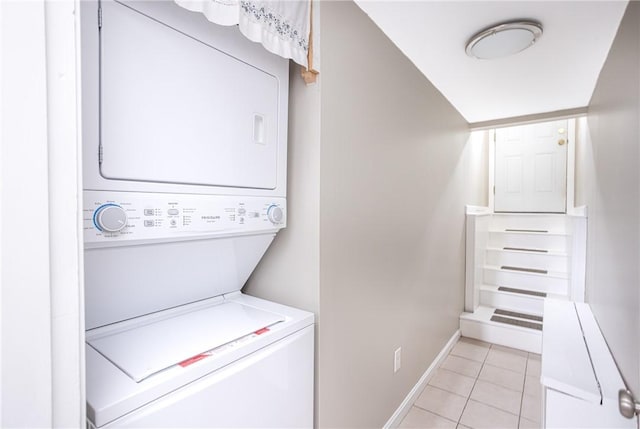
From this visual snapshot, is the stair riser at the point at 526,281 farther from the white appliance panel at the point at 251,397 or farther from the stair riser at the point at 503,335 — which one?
the white appliance panel at the point at 251,397

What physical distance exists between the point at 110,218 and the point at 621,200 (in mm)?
1981

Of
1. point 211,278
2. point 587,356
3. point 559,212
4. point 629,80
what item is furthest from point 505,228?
point 211,278

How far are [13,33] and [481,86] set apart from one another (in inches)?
109

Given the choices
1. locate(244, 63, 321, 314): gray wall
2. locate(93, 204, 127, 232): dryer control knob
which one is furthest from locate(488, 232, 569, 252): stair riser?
locate(93, 204, 127, 232): dryer control knob

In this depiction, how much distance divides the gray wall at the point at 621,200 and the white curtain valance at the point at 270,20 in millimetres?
1257

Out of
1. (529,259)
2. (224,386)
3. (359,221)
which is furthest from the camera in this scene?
(529,259)

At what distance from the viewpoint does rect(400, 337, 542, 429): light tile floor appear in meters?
2.17

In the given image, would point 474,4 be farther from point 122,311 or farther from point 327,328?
point 122,311

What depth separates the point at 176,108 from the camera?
0.95 metres

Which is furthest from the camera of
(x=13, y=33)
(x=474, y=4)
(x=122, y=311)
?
(x=474, y=4)

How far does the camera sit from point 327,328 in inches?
56.1

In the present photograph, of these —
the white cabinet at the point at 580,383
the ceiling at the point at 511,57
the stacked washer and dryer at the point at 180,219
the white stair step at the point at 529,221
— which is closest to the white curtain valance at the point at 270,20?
the stacked washer and dryer at the point at 180,219

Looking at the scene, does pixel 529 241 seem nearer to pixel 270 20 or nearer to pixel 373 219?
pixel 373 219

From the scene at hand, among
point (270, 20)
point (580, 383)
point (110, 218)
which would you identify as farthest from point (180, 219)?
point (580, 383)
